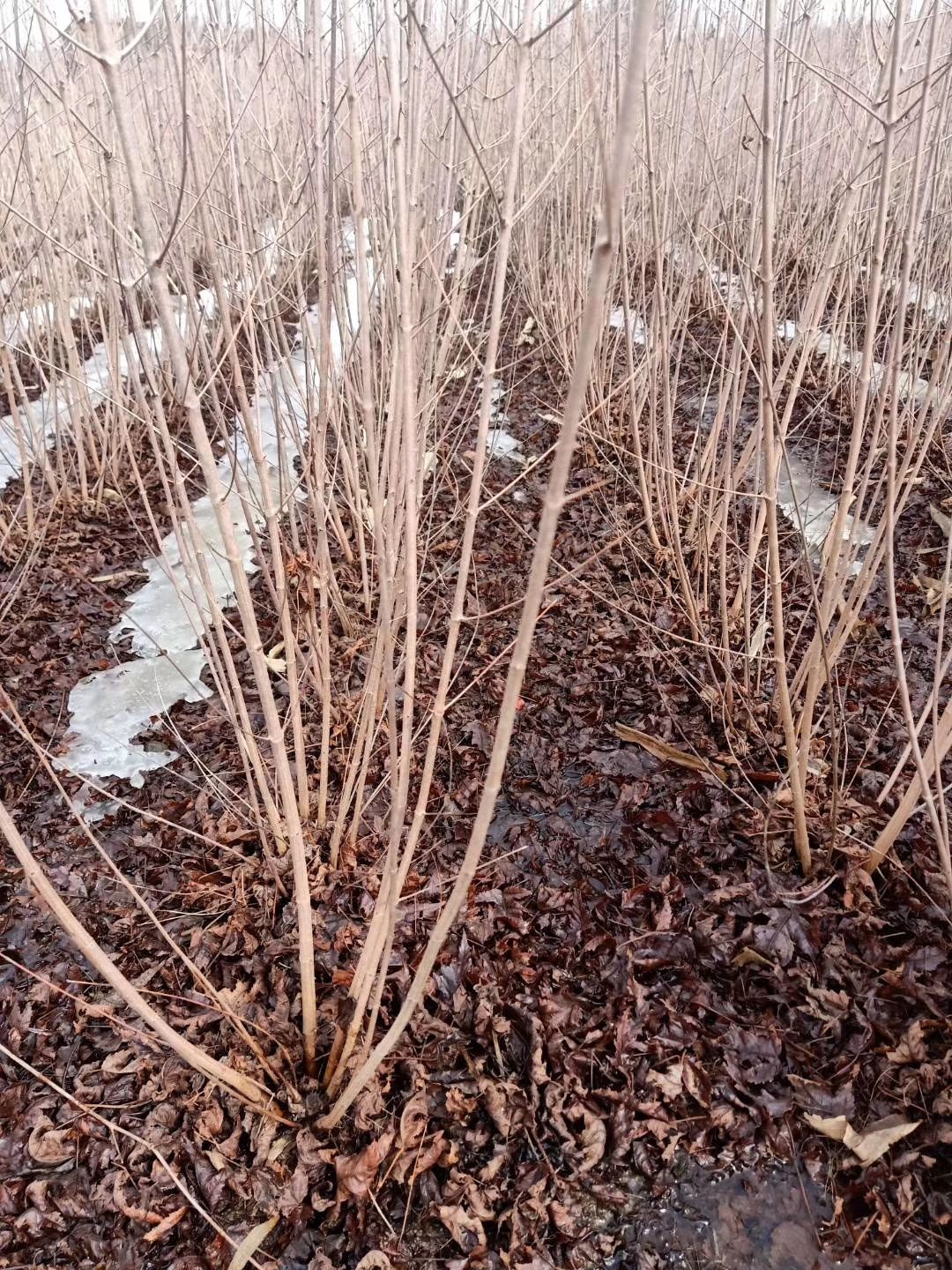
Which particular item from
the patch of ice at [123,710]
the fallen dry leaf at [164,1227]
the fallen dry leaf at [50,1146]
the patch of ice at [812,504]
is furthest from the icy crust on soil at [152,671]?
the patch of ice at [812,504]

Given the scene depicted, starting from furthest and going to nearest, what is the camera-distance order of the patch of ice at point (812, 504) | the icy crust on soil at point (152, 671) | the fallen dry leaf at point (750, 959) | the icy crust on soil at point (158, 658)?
the patch of ice at point (812, 504) → the icy crust on soil at point (152, 671) → the icy crust on soil at point (158, 658) → the fallen dry leaf at point (750, 959)

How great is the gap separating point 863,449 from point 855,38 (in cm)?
318

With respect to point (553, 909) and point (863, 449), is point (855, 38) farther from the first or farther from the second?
point (553, 909)

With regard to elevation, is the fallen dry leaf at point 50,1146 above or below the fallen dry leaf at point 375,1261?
above

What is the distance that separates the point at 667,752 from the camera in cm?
220

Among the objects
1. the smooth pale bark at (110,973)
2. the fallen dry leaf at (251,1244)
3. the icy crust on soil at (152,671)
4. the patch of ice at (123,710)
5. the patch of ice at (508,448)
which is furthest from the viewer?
the patch of ice at (508,448)

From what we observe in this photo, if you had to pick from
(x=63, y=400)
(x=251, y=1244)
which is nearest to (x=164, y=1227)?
(x=251, y=1244)

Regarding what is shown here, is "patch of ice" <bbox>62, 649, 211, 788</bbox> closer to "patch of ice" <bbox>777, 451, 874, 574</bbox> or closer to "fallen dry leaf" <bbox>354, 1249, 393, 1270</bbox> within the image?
"fallen dry leaf" <bbox>354, 1249, 393, 1270</bbox>

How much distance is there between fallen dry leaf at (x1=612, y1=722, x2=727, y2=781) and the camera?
2.12 meters

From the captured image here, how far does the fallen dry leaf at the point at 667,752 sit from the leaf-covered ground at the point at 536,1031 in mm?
22

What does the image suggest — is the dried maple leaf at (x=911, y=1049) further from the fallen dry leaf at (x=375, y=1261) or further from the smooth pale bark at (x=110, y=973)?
the smooth pale bark at (x=110, y=973)

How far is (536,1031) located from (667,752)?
927mm

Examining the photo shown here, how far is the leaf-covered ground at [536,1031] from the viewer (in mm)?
1312

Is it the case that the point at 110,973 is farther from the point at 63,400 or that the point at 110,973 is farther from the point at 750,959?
the point at 63,400
